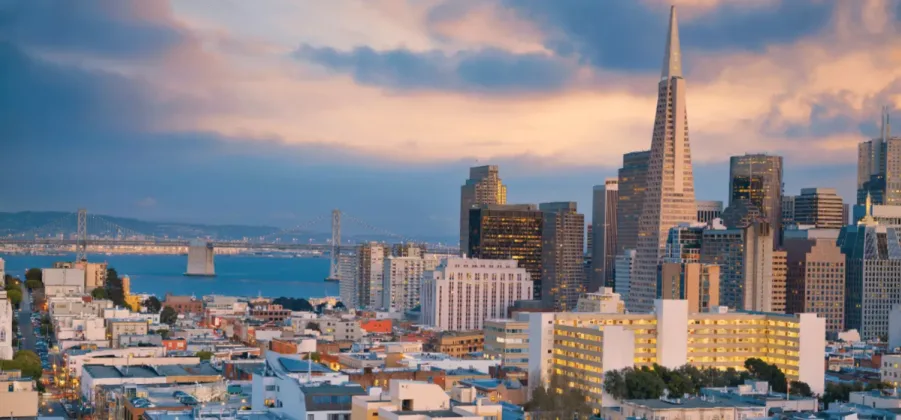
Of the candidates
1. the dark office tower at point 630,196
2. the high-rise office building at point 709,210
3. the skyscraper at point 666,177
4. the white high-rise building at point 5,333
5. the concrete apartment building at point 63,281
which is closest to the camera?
the white high-rise building at point 5,333

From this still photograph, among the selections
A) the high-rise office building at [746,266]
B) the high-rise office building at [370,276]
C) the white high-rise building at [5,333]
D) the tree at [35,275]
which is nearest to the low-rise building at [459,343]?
the high-rise office building at [746,266]

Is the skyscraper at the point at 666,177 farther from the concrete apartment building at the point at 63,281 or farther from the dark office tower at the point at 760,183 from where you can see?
the concrete apartment building at the point at 63,281

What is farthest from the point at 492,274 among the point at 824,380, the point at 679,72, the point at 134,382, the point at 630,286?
the point at 134,382

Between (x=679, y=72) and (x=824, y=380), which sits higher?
(x=679, y=72)

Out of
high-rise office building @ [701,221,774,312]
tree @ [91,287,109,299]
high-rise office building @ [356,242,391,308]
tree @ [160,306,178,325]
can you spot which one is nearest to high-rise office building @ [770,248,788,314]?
high-rise office building @ [701,221,774,312]

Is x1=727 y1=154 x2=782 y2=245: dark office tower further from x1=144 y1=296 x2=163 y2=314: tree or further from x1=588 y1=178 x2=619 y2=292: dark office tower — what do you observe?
x1=144 y1=296 x2=163 y2=314: tree

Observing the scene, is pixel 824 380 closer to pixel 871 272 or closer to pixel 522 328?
pixel 522 328

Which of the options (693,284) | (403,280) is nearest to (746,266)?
(693,284)
